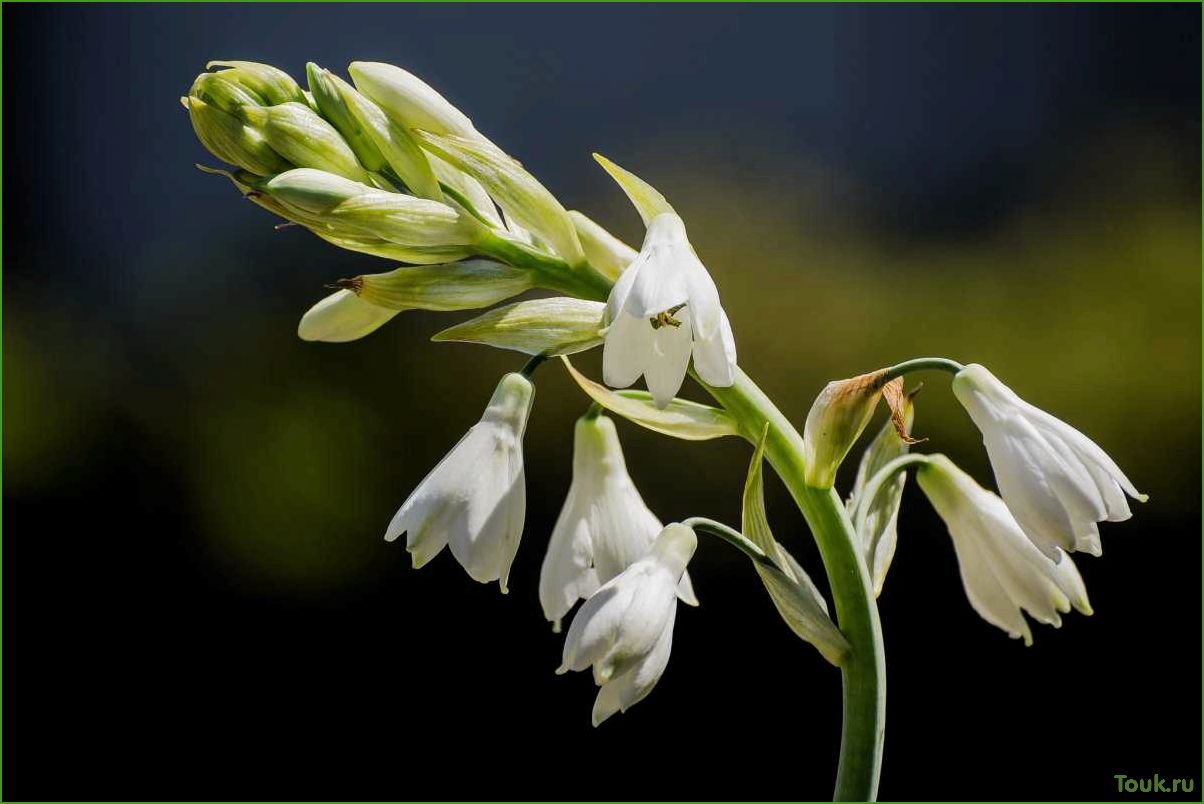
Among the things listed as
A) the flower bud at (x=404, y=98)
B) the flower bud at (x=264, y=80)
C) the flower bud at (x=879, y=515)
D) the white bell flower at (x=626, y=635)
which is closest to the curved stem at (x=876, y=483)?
the flower bud at (x=879, y=515)

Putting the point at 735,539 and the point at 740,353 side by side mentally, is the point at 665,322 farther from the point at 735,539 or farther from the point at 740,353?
the point at 740,353

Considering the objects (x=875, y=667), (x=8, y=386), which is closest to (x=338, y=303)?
(x=875, y=667)

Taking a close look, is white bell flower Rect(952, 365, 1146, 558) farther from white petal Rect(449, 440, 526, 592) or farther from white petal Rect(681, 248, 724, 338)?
white petal Rect(449, 440, 526, 592)

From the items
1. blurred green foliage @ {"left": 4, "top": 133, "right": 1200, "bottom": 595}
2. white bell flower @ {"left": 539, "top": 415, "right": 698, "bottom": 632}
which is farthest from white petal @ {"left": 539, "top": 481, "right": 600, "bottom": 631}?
blurred green foliage @ {"left": 4, "top": 133, "right": 1200, "bottom": 595}

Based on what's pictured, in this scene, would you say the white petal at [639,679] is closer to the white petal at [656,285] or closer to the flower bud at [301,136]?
the white petal at [656,285]

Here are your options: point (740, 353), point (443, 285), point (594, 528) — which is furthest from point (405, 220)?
point (740, 353)

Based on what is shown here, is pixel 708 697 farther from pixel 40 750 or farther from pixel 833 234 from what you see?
pixel 40 750
